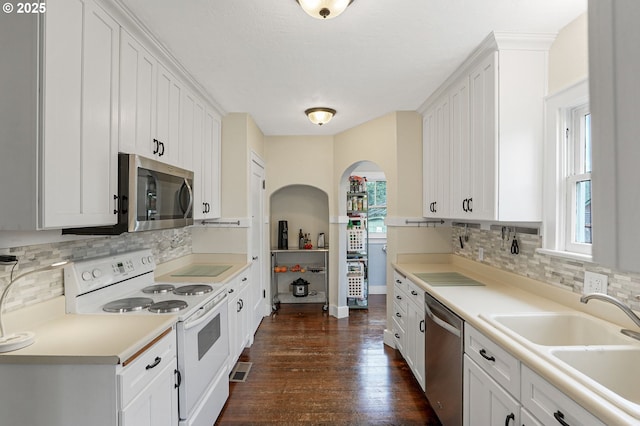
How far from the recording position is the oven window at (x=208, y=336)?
78.2 inches

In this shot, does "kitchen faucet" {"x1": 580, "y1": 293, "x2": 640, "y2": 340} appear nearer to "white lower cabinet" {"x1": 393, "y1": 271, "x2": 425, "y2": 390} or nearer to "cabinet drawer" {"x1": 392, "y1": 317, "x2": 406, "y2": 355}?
"white lower cabinet" {"x1": 393, "y1": 271, "x2": 425, "y2": 390}

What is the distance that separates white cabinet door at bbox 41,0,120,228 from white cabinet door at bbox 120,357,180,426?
0.81m

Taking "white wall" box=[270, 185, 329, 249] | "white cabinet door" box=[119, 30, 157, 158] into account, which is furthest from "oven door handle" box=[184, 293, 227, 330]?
"white wall" box=[270, 185, 329, 249]

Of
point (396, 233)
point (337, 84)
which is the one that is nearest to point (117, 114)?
point (337, 84)

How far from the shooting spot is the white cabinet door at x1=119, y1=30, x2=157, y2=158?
5.69ft

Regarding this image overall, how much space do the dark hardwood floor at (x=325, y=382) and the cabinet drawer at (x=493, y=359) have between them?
36.9 inches

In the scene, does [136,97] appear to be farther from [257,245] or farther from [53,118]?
[257,245]

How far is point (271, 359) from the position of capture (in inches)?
124

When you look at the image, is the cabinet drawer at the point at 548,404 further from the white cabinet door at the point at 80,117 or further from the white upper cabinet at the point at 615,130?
the white cabinet door at the point at 80,117

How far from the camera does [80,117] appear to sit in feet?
4.60

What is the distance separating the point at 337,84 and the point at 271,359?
2691 millimetres

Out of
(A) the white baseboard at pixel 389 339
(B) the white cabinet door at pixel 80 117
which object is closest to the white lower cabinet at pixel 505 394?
(A) the white baseboard at pixel 389 339

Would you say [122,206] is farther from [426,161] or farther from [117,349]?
[426,161]

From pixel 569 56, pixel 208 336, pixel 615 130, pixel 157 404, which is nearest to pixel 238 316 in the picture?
pixel 208 336
